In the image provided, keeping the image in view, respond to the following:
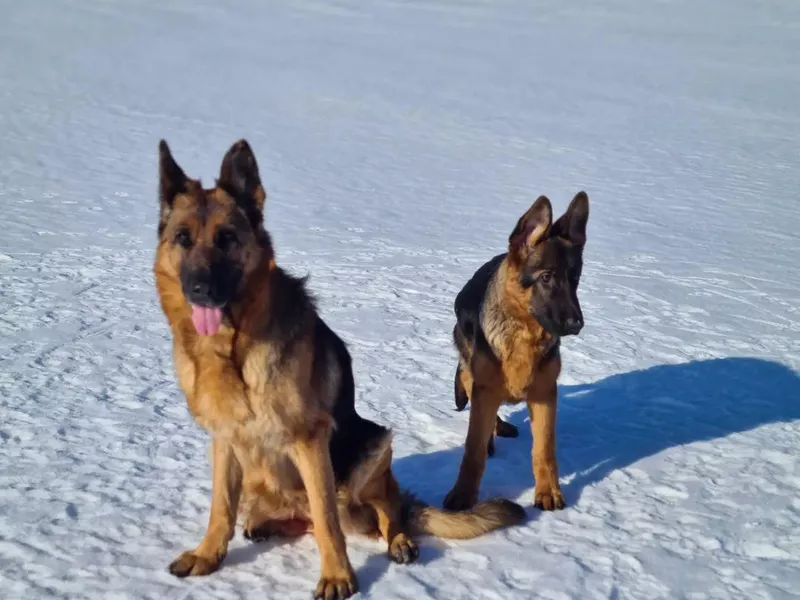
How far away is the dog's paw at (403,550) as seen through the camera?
15.4 feet

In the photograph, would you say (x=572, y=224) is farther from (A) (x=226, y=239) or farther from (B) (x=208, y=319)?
(B) (x=208, y=319)

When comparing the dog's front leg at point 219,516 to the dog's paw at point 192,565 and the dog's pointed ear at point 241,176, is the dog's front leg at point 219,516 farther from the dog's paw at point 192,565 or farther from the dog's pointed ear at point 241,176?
the dog's pointed ear at point 241,176

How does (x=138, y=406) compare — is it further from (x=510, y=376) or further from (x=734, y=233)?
(x=734, y=233)

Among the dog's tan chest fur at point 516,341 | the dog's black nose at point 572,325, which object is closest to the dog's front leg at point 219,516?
the dog's tan chest fur at point 516,341

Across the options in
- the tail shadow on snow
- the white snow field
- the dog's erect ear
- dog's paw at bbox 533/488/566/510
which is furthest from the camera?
the tail shadow on snow

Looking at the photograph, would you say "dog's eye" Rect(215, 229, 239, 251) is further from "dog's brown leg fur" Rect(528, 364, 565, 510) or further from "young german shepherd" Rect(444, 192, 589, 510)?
"dog's brown leg fur" Rect(528, 364, 565, 510)

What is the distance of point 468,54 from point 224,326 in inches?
1218

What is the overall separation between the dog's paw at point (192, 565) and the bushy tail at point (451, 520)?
1179mm

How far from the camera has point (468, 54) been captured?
109ft

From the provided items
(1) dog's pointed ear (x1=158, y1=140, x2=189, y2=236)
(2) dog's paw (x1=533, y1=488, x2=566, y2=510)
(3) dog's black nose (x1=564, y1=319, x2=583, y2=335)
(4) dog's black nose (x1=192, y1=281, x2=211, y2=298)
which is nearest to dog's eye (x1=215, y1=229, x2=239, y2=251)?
(4) dog's black nose (x1=192, y1=281, x2=211, y2=298)

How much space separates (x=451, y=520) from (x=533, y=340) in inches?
56.0

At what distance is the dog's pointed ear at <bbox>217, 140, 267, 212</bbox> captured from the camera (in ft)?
14.0

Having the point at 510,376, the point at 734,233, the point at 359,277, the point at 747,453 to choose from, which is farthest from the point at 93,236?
the point at 734,233

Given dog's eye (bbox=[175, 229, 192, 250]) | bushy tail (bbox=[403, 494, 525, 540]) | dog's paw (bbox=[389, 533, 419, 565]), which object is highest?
dog's eye (bbox=[175, 229, 192, 250])
